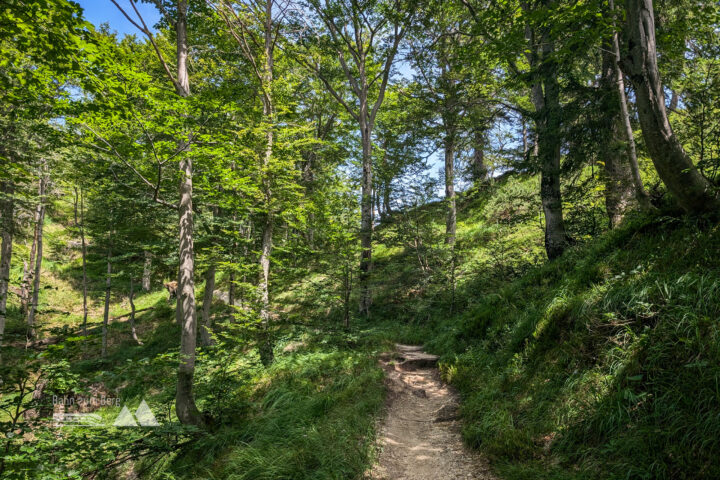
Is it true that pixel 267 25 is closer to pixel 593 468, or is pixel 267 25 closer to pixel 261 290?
pixel 261 290

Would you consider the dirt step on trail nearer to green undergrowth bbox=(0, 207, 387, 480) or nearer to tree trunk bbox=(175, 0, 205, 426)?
green undergrowth bbox=(0, 207, 387, 480)

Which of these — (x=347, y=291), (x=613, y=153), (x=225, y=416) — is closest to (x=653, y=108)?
(x=613, y=153)

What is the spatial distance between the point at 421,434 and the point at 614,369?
2971mm

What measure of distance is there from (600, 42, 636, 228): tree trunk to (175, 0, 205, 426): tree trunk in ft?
30.7

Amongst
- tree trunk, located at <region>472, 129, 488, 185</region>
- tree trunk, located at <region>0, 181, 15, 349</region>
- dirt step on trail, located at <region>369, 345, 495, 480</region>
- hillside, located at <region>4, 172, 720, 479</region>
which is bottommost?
dirt step on trail, located at <region>369, 345, 495, 480</region>

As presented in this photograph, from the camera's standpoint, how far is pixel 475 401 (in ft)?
15.9

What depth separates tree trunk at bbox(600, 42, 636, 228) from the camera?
251 inches

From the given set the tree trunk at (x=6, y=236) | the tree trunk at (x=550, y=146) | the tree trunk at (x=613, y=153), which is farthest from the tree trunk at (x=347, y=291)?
the tree trunk at (x=6, y=236)

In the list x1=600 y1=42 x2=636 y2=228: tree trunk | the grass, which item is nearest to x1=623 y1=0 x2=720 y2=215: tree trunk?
the grass

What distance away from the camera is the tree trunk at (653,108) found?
3.61m

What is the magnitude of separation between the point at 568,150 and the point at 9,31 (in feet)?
34.7

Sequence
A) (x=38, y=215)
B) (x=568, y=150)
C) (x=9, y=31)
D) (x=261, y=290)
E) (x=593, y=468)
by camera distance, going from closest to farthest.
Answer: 1. (x=593, y=468)
2. (x=9, y=31)
3. (x=568, y=150)
4. (x=261, y=290)
5. (x=38, y=215)

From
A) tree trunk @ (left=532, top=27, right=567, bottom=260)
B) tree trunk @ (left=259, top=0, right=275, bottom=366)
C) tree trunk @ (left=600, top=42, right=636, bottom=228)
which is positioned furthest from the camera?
tree trunk @ (left=259, top=0, right=275, bottom=366)

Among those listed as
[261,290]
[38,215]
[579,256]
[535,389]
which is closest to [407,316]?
[261,290]
